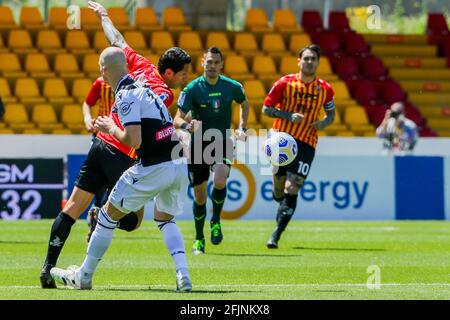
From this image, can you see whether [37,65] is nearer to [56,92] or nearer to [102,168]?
[56,92]

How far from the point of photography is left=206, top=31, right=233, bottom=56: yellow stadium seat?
95.1ft

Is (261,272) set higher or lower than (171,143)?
lower

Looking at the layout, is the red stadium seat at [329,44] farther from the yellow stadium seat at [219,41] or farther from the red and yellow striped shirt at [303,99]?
the red and yellow striped shirt at [303,99]

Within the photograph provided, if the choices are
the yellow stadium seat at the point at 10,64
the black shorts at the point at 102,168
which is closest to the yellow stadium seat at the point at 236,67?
the yellow stadium seat at the point at 10,64

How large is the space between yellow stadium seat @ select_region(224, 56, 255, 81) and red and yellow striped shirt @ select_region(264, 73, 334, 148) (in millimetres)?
12313

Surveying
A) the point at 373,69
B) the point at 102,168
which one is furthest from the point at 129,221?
the point at 373,69

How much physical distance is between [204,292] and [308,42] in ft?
66.9

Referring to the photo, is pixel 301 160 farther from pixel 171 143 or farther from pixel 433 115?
pixel 433 115

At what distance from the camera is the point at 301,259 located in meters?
13.8

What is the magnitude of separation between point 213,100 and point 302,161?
140cm

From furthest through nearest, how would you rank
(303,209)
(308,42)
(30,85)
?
(308,42)
(30,85)
(303,209)

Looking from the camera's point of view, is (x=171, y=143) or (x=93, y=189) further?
(x=93, y=189)

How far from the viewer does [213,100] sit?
15148 millimetres
